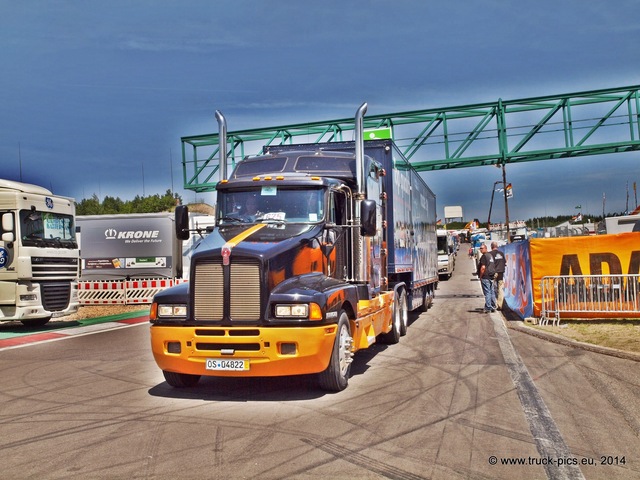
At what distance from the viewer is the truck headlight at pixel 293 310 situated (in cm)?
708

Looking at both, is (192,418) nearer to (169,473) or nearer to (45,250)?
(169,473)

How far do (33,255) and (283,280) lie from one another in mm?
10671

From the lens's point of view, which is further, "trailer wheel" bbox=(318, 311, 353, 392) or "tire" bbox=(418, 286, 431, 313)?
Answer: "tire" bbox=(418, 286, 431, 313)

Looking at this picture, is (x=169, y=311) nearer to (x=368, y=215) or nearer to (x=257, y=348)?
(x=257, y=348)

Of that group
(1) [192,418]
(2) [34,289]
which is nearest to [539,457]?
(1) [192,418]

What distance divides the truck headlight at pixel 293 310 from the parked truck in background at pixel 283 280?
0.04ft

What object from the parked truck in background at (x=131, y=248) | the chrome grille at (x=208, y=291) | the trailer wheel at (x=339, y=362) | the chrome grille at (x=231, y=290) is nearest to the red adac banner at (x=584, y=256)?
the trailer wheel at (x=339, y=362)

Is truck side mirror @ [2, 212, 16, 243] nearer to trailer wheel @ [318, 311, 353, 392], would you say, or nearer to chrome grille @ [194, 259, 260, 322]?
chrome grille @ [194, 259, 260, 322]

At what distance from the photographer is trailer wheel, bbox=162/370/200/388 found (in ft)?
26.0

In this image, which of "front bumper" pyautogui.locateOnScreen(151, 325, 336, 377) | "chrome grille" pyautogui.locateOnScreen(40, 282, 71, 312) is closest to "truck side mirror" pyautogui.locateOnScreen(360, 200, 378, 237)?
"front bumper" pyautogui.locateOnScreen(151, 325, 336, 377)

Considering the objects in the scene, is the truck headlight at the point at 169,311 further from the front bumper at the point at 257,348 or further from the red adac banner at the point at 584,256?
the red adac banner at the point at 584,256

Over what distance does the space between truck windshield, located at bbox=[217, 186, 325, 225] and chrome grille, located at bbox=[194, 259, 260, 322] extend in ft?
4.14

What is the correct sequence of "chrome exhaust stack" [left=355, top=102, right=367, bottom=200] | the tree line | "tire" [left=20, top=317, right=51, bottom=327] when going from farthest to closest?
the tree line, "tire" [left=20, top=317, right=51, bottom=327], "chrome exhaust stack" [left=355, top=102, right=367, bottom=200]

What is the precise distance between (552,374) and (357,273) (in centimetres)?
298
